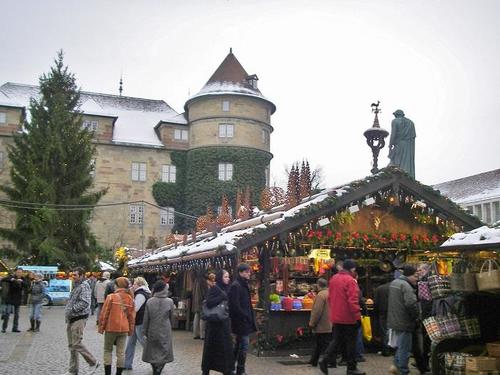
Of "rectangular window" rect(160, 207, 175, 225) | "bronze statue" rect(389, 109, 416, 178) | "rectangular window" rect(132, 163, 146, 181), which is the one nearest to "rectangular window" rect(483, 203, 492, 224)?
"rectangular window" rect(160, 207, 175, 225)

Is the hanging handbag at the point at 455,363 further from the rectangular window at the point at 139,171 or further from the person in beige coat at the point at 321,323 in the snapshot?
the rectangular window at the point at 139,171

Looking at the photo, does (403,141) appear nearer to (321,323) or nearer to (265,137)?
(321,323)

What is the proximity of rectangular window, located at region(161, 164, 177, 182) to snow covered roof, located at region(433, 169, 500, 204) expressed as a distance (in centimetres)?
2354

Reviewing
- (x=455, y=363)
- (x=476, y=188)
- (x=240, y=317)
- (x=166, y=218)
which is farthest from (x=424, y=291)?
(x=476, y=188)

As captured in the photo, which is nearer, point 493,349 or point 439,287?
point 493,349

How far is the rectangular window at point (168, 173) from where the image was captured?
170 feet

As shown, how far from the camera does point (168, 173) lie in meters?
52.1

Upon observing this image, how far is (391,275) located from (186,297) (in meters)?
7.08

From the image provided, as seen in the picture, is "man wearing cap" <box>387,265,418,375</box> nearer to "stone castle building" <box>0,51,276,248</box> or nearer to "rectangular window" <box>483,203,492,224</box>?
"stone castle building" <box>0,51,276,248</box>

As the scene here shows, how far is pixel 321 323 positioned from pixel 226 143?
3954cm

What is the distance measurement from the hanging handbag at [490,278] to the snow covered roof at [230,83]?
43.0m

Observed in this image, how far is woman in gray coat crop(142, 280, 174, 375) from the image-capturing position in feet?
28.1

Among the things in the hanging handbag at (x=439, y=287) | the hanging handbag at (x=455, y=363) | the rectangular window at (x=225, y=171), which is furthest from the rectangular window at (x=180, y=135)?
the hanging handbag at (x=455, y=363)

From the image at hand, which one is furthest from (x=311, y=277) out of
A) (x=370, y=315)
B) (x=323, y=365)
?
(x=323, y=365)
